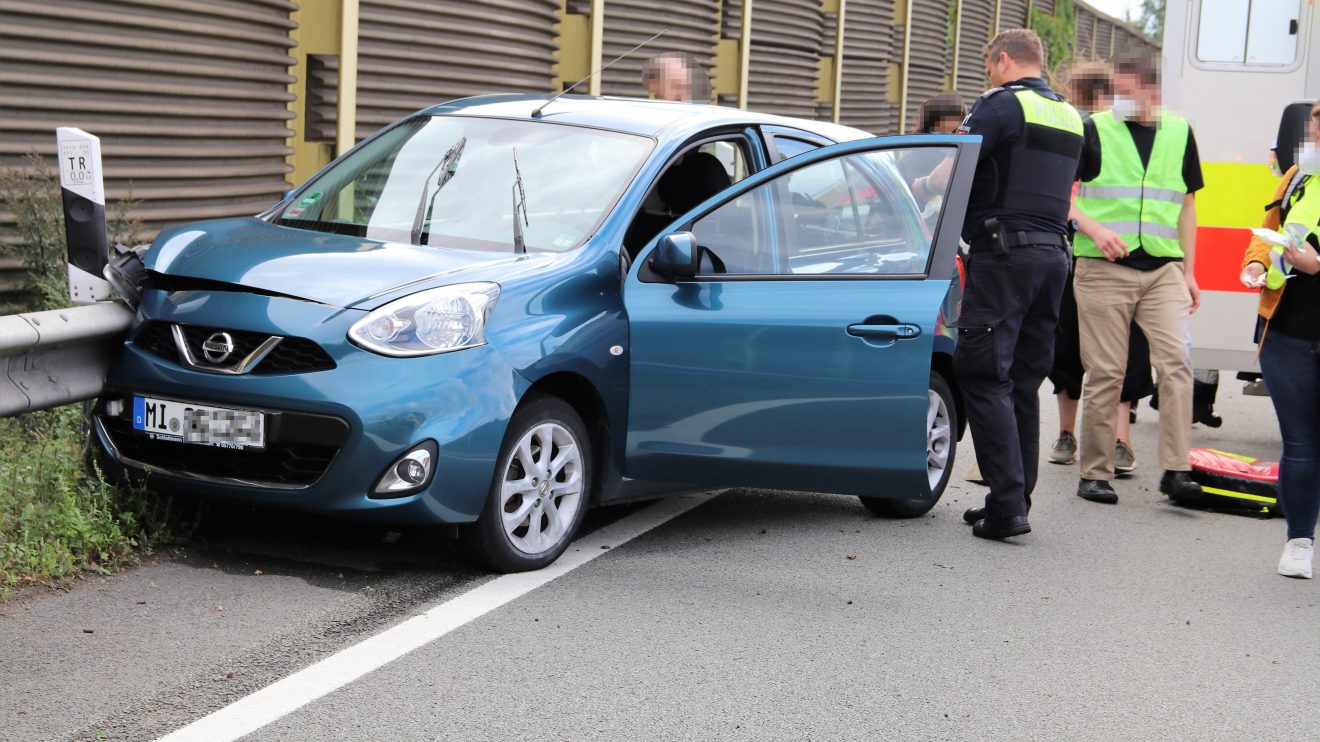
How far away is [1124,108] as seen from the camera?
7.77 metres

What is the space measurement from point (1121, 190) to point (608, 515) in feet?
10.0

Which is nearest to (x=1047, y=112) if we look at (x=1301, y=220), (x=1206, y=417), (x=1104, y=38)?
(x=1301, y=220)

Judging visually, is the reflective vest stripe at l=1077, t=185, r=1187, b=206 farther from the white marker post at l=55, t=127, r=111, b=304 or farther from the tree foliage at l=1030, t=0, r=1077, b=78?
the tree foliage at l=1030, t=0, r=1077, b=78

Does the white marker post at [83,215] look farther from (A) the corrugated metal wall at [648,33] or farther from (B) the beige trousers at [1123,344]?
(A) the corrugated metal wall at [648,33]

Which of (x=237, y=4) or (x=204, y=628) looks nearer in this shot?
(x=204, y=628)

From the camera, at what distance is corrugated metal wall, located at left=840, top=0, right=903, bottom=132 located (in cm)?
2045

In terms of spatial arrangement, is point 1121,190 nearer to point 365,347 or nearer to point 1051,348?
point 1051,348

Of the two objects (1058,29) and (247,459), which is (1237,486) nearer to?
(247,459)

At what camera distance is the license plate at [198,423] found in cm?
516

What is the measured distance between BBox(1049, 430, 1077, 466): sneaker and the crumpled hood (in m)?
4.08

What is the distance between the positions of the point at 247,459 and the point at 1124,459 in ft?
16.6

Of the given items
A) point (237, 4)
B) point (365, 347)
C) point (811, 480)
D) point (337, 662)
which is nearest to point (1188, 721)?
point (811, 480)

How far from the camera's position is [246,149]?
9.70 m

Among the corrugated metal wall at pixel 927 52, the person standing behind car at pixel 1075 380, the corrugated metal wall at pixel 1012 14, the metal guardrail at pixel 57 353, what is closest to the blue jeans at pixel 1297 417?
the person standing behind car at pixel 1075 380
